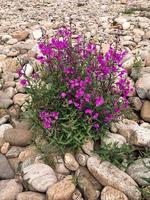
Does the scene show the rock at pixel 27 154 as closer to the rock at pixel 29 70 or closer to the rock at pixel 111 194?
the rock at pixel 111 194

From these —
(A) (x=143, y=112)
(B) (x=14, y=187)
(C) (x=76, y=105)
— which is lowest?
(B) (x=14, y=187)

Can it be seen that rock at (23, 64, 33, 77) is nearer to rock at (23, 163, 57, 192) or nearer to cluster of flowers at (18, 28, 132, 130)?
cluster of flowers at (18, 28, 132, 130)

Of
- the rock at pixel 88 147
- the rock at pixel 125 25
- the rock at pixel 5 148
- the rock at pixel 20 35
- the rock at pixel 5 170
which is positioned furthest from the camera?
the rock at pixel 125 25

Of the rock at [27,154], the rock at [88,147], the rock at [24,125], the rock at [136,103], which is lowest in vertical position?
the rock at [27,154]

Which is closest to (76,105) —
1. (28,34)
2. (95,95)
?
(95,95)

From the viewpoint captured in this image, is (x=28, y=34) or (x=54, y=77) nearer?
(x=54, y=77)

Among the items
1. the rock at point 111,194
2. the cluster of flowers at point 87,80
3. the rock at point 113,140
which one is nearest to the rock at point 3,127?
the cluster of flowers at point 87,80

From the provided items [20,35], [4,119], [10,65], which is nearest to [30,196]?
[4,119]

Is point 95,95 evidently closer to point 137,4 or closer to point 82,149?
point 82,149
